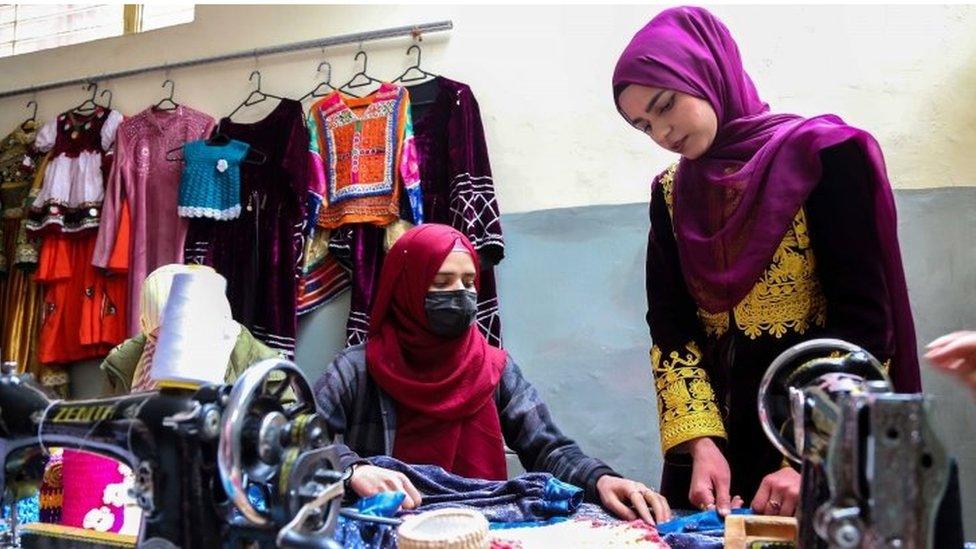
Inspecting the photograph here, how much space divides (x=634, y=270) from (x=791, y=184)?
1200mm

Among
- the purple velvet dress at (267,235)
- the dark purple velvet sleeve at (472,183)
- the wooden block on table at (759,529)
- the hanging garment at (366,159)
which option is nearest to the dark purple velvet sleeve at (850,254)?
the wooden block on table at (759,529)

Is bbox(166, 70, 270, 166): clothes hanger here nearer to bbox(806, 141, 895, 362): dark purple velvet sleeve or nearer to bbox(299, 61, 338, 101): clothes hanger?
bbox(299, 61, 338, 101): clothes hanger

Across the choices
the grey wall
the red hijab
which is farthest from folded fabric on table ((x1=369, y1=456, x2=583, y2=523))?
the grey wall

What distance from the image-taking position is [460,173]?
8.81 ft

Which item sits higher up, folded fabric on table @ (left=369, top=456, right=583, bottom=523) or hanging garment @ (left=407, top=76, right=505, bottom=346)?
hanging garment @ (left=407, top=76, right=505, bottom=346)

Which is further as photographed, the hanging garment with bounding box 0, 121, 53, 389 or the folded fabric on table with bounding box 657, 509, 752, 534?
the hanging garment with bounding box 0, 121, 53, 389

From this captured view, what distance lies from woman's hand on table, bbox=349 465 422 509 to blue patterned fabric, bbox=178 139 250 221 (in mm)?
1870

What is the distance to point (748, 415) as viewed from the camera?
A: 4.82ft

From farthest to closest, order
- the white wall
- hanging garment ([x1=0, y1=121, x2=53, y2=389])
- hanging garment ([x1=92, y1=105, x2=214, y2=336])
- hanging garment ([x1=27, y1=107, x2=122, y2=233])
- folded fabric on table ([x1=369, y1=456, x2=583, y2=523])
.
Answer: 1. hanging garment ([x1=0, y1=121, x2=53, y2=389])
2. hanging garment ([x1=27, y1=107, x2=122, y2=233])
3. hanging garment ([x1=92, y1=105, x2=214, y2=336])
4. the white wall
5. folded fabric on table ([x1=369, y1=456, x2=583, y2=523])

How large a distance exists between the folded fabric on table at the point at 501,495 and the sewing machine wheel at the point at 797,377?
409 millimetres

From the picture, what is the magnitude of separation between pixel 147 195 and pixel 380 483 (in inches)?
91.2

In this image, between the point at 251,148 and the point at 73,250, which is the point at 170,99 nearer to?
the point at 251,148

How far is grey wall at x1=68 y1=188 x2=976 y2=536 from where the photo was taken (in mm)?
2303

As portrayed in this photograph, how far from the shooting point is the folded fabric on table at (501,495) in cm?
124
